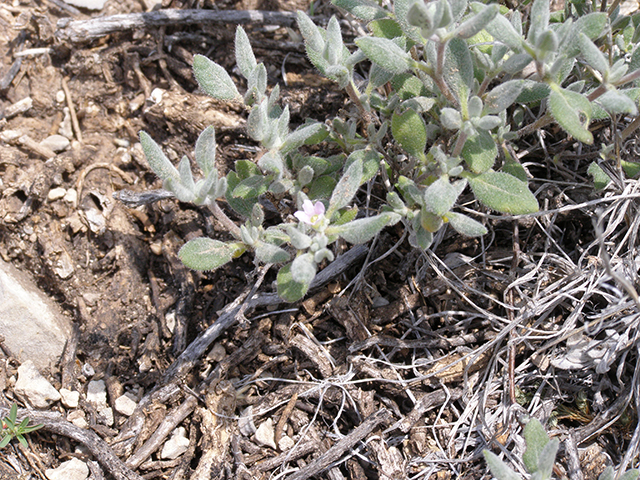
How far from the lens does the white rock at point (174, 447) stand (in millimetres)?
2586

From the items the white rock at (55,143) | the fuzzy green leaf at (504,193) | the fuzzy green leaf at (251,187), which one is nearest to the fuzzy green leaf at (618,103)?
the fuzzy green leaf at (504,193)

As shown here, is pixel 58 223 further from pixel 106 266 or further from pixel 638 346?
pixel 638 346

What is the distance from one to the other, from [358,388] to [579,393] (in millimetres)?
1055

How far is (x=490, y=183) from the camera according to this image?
225cm

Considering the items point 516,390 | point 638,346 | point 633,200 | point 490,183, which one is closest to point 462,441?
point 516,390

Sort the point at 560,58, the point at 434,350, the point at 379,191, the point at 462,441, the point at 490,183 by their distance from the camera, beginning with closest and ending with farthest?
1. the point at 560,58
2. the point at 490,183
3. the point at 462,441
4. the point at 434,350
5. the point at 379,191

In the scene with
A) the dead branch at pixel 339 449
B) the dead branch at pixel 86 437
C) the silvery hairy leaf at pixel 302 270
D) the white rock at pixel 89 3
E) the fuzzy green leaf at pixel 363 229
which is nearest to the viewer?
the silvery hairy leaf at pixel 302 270

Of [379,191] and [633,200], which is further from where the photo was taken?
[379,191]

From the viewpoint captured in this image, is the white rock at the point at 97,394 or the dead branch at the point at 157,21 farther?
the dead branch at the point at 157,21

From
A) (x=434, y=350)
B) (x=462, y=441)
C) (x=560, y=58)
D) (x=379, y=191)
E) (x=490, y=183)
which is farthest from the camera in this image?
(x=379, y=191)

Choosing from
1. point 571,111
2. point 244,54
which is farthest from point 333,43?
point 571,111

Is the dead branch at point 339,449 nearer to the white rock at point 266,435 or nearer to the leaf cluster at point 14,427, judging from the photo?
the white rock at point 266,435

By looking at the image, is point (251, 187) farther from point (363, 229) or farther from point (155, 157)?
point (363, 229)

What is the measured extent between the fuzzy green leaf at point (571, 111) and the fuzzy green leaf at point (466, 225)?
488mm
